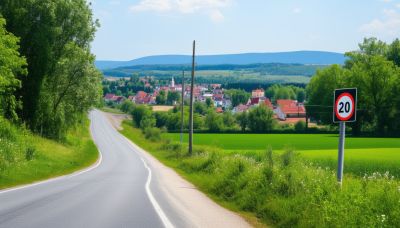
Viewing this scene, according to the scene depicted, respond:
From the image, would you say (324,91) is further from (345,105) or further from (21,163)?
(345,105)

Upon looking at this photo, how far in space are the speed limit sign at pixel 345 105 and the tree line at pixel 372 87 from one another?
78.0 metres

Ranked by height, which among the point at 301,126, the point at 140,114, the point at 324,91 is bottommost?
the point at 140,114

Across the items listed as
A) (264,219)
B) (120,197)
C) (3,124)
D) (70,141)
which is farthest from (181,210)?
(70,141)

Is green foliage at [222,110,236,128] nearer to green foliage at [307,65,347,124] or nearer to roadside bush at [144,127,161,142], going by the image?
green foliage at [307,65,347,124]

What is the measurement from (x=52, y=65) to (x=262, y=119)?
60.8m

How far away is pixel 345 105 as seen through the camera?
992 cm

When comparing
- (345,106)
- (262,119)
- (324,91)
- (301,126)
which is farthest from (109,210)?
(324,91)

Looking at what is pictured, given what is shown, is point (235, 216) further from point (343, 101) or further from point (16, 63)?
point (16, 63)

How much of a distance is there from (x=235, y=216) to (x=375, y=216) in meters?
4.59

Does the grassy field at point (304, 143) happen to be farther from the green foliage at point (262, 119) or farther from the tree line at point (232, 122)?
the green foliage at point (262, 119)

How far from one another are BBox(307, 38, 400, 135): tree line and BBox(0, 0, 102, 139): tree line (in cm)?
5093

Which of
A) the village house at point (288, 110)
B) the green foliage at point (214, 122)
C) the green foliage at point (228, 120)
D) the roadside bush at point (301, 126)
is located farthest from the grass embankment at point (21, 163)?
the village house at point (288, 110)

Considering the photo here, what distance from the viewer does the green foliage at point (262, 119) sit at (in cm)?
10194

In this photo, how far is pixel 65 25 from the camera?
48562 millimetres
